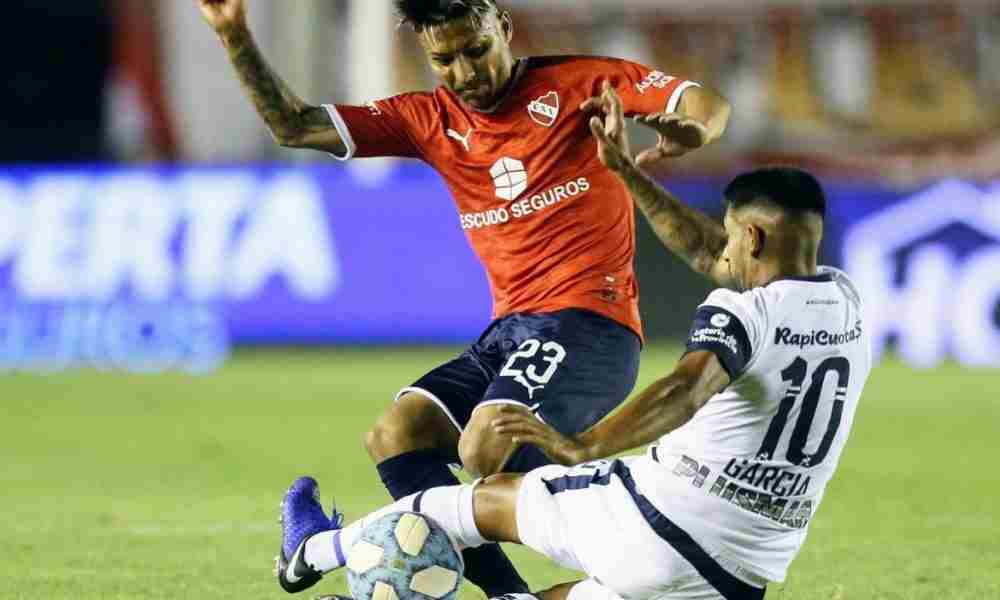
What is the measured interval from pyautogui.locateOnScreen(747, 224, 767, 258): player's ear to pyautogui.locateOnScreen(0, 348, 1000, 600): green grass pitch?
68.3 inches

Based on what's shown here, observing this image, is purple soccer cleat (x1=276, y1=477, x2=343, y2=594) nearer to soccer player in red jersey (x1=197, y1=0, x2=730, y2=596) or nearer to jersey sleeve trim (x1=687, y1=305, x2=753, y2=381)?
soccer player in red jersey (x1=197, y1=0, x2=730, y2=596)

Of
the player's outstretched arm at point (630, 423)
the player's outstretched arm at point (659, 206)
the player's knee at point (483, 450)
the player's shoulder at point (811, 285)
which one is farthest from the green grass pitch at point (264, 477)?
the player's outstretched arm at point (630, 423)

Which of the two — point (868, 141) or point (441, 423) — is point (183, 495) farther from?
point (868, 141)

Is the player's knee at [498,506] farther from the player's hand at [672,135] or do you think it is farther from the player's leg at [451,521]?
the player's hand at [672,135]

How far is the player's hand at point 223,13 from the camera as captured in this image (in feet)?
20.8

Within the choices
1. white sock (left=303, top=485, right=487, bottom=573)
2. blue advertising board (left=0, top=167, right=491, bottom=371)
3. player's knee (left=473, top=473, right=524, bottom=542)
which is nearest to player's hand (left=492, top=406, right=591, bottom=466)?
player's knee (left=473, top=473, right=524, bottom=542)

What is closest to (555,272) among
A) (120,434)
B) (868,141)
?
(120,434)

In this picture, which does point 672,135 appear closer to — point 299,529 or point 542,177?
point 542,177

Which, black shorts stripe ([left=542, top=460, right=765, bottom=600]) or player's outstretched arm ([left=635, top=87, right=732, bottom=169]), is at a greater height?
player's outstretched arm ([left=635, top=87, right=732, bottom=169])

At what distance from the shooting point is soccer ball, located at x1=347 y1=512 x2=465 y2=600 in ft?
18.6

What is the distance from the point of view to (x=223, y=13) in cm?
633

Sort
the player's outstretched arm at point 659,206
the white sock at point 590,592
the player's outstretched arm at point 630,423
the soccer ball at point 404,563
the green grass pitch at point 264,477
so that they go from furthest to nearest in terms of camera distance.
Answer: the green grass pitch at point 264,477 < the player's outstretched arm at point 659,206 < the soccer ball at point 404,563 < the white sock at point 590,592 < the player's outstretched arm at point 630,423

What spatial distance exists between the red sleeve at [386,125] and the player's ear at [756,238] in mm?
1846

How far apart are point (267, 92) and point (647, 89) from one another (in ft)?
4.56
